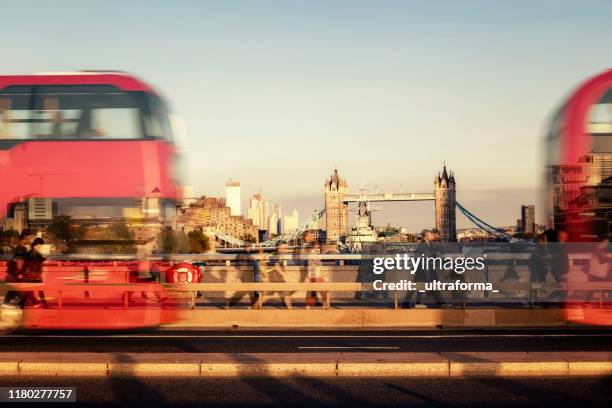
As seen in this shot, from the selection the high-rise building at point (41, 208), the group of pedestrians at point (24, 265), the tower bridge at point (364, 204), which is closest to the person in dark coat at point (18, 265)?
the group of pedestrians at point (24, 265)

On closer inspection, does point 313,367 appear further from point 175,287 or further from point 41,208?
point 41,208

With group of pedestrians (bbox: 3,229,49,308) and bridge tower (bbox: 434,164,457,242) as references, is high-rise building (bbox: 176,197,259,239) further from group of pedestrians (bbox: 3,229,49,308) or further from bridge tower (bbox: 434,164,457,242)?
bridge tower (bbox: 434,164,457,242)

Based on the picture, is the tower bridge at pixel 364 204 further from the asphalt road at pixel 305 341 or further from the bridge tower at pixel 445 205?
→ the asphalt road at pixel 305 341

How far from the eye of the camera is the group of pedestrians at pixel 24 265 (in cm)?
1530

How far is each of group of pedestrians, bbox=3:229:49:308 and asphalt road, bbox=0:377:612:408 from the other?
6.07m

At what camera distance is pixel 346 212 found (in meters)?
191

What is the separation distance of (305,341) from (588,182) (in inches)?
243

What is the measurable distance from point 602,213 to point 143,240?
869 centimetres

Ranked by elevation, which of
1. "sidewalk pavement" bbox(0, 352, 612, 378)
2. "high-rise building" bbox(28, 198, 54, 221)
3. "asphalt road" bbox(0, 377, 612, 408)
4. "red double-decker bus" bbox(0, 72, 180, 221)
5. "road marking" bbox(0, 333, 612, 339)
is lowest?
"road marking" bbox(0, 333, 612, 339)

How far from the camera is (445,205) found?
185m

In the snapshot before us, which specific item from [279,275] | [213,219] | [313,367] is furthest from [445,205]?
[313,367]

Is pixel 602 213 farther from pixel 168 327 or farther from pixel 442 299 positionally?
pixel 168 327

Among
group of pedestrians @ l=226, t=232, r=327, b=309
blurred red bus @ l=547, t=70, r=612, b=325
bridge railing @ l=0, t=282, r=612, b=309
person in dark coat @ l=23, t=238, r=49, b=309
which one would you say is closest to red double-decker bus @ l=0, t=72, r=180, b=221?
person in dark coat @ l=23, t=238, r=49, b=309

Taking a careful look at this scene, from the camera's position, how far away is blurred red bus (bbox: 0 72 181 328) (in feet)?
48.8
